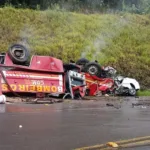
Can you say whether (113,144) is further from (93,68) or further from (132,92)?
(132,92)

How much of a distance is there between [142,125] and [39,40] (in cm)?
1701

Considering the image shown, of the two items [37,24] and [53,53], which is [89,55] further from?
[37,24]

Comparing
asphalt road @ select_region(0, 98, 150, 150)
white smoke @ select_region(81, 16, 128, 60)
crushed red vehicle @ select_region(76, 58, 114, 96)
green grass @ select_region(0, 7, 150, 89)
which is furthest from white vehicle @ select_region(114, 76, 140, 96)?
asphalt road @ select_region(0, 98, 150, 150)

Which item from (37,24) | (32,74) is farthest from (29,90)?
(37,24)

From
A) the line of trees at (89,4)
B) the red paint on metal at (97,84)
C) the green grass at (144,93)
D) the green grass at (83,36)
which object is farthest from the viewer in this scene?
the line of trees at (89,4)

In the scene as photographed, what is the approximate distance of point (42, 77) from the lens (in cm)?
1675

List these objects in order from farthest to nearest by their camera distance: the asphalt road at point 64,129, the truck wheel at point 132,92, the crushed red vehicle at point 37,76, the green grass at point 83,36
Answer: the green grass at point 83,36 < the truck wheel at point 132,92 < the crushed red vehicle at point 37,76 < the asphalt road at point 64,129

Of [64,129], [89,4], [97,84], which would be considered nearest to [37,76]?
[97,84]

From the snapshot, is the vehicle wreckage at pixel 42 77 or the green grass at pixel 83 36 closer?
the vehicle wreckage at pixel 42 77

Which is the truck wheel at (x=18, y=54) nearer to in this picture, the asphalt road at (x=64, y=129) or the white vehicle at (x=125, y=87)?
the white vehicle at (x=125, y=87)

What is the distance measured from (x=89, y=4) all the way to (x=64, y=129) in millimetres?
26462

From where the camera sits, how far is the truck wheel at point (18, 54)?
16.8m

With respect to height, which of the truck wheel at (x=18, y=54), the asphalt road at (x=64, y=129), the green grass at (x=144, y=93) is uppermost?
the truck wheel at (x=18, y=54)

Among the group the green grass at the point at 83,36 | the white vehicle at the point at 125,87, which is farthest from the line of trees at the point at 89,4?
the white vehicle at the point at 125,87
